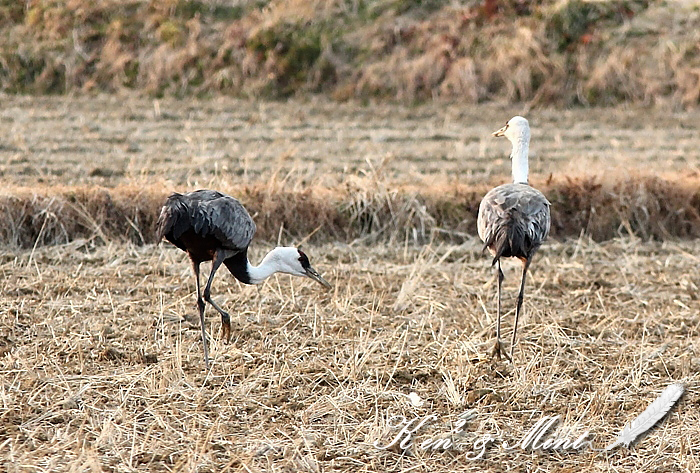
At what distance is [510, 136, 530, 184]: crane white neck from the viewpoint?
7.11 m

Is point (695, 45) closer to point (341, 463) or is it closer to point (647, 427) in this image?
point (647, 427)

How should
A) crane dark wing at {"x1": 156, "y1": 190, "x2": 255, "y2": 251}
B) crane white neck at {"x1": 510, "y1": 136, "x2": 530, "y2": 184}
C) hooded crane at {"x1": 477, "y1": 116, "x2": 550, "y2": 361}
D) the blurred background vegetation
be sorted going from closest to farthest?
crane dark wing at {"x1": 156, "y1": 190, "x2": 255, "y2": 251} < hooded crane at {"x1": 477, "y1": 116, "x2": 550, "y2": 361} < crane white neck at {"x1": 510, "y1": 136, "x2": 530, "y2": 184} < the blurred background vegetation

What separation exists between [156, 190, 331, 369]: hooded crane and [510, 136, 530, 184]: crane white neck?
5.71 ft

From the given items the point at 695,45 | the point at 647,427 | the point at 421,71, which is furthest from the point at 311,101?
the point at 647,427

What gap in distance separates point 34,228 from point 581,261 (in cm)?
499

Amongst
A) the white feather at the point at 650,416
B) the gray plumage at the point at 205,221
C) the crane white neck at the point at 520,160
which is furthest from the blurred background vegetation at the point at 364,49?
the white feather at the point at 650,416

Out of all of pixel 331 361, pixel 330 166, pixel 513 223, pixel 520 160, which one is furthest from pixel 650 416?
pixel 330 166

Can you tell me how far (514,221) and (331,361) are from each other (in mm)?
1516

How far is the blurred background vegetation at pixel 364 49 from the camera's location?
14570mm

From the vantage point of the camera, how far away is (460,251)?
871cm

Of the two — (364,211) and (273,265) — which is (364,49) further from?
(273,265)

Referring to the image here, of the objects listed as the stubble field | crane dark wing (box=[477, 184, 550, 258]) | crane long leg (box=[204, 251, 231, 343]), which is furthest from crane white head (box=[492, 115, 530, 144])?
crane long leg (box=[204, 251, 231, 343])

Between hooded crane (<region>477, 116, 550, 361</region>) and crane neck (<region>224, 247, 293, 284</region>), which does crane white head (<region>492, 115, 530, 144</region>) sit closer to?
hooded crane (<region>477, 116, 550, 361</region>)

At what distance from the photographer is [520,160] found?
7172 mm
